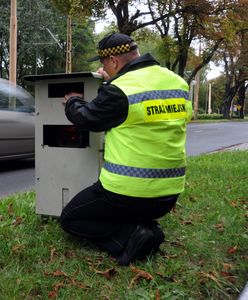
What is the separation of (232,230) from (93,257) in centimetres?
150

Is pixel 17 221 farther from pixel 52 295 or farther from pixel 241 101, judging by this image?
pixel 241 101

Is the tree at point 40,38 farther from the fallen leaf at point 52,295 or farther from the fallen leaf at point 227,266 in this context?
the fallen leaf at point 52,295

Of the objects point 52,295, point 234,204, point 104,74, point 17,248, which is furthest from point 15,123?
point 52,295

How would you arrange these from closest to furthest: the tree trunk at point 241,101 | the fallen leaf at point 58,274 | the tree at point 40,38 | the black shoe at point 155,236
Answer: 1. the fallen leaf at point 58,274
2. the black shoe at point 155,236
3. the tree at point 40,38
4. the tree trunk at point 241,101

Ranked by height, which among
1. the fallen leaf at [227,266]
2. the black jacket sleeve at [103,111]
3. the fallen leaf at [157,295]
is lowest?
the fallen leaf at [227,266]

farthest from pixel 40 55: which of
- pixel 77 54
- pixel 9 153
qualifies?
pixel 9 153

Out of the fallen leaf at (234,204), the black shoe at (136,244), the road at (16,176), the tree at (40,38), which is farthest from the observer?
the tree at (40,38)

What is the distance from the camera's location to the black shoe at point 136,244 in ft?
11.4

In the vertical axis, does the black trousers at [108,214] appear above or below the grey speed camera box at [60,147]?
below

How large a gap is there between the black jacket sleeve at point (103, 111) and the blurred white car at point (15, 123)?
4887 millimetres

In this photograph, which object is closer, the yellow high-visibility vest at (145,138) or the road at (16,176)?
the yellow high-visibility vest at (145,138)

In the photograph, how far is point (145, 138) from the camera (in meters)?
3.32

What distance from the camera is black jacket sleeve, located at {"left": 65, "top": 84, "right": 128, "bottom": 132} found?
3244 millimetres

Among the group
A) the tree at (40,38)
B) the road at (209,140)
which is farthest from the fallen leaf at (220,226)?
the tree at (40,38)
